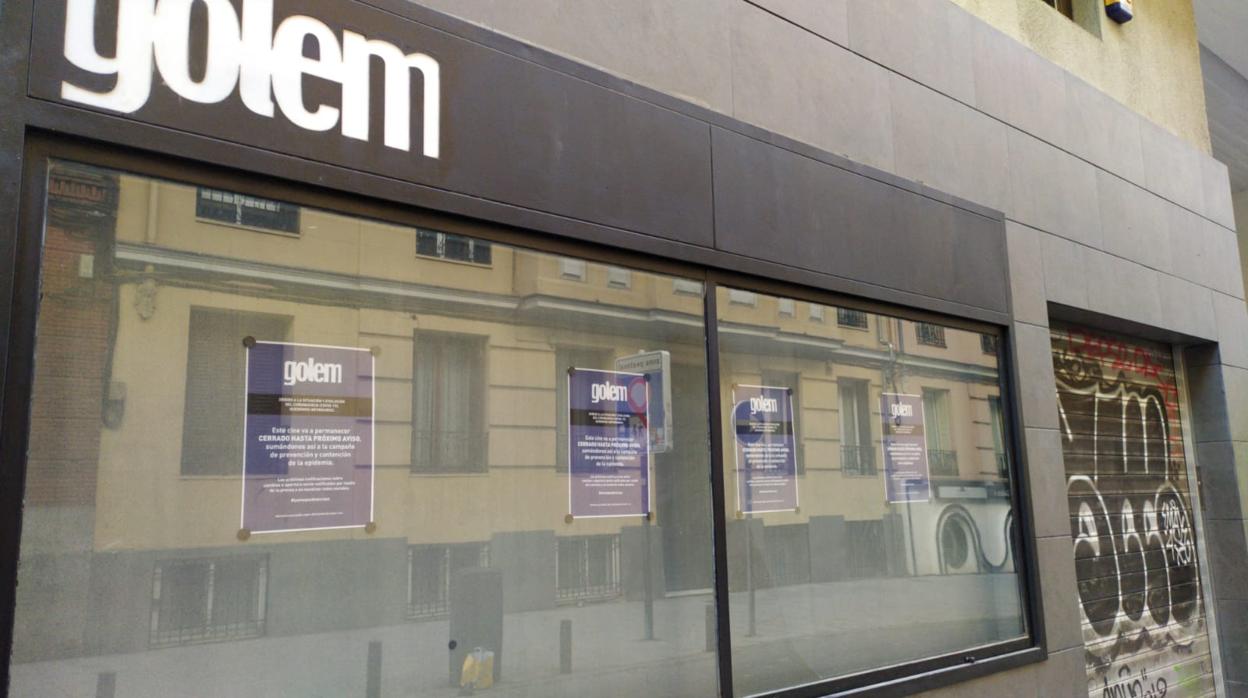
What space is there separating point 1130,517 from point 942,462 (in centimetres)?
341

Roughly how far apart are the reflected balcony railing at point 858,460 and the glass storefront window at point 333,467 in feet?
4.39

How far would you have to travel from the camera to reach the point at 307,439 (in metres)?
3.43

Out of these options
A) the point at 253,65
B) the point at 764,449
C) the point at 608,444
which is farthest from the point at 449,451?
the point at 764,449

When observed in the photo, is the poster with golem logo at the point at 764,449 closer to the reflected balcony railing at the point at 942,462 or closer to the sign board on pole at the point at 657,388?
the sign board on pole at the point at 657,388

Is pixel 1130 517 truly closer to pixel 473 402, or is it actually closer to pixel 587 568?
pixel 587 568

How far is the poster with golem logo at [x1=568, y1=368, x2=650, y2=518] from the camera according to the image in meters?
4.34

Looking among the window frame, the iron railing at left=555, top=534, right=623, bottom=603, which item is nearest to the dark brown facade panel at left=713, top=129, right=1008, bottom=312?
the window frame

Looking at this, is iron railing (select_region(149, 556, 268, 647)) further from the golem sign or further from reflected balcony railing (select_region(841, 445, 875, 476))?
reflected balcony railing (select_region(841, 445, 875, 476))

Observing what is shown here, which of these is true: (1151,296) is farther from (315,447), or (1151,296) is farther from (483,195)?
(315,447)

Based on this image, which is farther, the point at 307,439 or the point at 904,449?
the point at 904,449

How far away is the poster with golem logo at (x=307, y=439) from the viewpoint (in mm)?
3324

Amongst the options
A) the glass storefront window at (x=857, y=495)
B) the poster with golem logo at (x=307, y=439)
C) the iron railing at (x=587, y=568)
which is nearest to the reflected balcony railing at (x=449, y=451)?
the poster with golem logo at (x=307, y=439)

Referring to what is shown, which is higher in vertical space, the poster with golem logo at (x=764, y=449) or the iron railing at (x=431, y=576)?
the poster with golem logo at (x=764, y=449)

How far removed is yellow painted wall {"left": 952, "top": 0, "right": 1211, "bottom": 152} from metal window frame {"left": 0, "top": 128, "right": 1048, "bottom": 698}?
2951 millimetres
